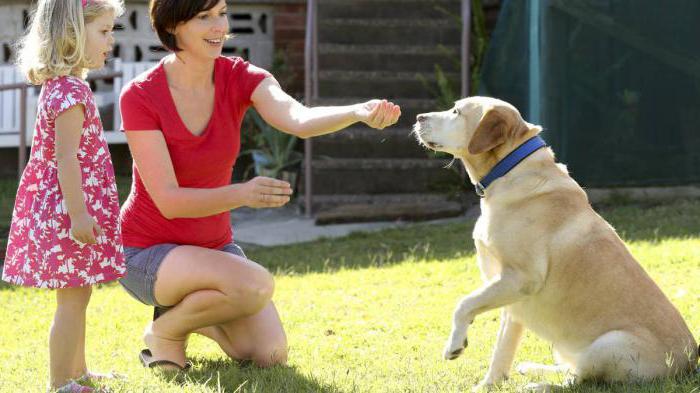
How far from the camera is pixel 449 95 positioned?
9273 millimetres

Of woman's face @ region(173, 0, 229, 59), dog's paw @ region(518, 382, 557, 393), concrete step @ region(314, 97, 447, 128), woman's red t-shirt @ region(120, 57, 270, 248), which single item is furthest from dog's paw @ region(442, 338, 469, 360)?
concrete step @ region(314, 97, 447, 128)

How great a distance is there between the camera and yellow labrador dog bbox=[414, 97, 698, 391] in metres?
3.89

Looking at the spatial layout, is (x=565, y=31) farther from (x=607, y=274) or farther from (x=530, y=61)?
(x=607, y=274)

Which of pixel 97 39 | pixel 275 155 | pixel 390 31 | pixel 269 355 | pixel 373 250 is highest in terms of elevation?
pixel 97 39

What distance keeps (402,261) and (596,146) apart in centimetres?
216

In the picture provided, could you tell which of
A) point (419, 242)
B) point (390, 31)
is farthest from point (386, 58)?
point (419, 242)

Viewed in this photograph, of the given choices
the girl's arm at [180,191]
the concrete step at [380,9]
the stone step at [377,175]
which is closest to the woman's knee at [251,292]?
the girl's arm at [180,191]

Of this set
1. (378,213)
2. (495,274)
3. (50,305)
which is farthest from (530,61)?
(495,274)

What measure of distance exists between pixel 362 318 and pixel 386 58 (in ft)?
16.1

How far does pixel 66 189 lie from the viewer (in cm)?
392

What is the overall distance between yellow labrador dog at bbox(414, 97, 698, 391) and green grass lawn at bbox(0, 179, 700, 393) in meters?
0.11

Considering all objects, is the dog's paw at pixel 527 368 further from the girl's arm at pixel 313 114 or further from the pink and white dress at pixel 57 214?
the pink and white dress at pixel 57 214

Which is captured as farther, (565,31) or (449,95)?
(449,95)

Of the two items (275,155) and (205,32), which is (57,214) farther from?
(275,155)
